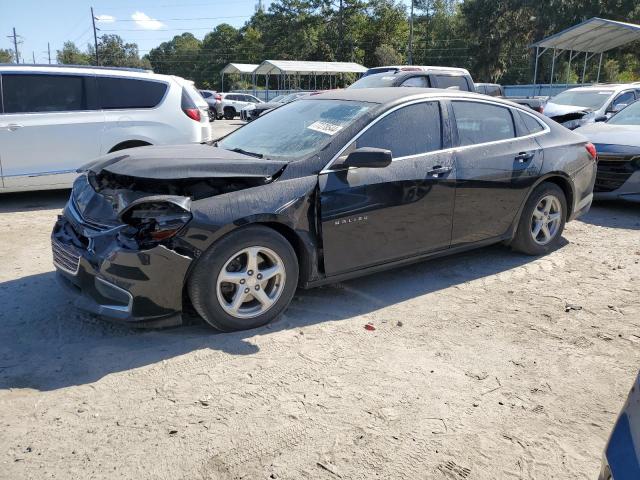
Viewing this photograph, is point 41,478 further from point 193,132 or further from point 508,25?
point 508,25

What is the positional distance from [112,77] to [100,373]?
5606 millimetres

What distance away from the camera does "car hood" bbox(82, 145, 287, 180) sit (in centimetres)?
351

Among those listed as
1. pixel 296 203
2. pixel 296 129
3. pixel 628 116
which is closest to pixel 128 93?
pixel 296 129

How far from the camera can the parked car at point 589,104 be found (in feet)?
40.6

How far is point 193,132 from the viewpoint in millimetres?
7957

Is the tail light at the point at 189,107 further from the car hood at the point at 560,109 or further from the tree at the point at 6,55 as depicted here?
the tree at the point at 6,55

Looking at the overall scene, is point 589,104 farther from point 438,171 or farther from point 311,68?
point 311,68

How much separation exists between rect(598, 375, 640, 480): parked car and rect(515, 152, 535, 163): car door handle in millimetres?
3592

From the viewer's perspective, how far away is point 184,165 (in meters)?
3.55

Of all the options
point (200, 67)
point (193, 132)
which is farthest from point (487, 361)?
point (200, 67)

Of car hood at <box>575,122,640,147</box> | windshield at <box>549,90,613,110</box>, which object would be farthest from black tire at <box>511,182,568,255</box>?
windshield at <box>549,90,613,110</box>

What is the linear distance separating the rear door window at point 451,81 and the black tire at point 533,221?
6170 mm

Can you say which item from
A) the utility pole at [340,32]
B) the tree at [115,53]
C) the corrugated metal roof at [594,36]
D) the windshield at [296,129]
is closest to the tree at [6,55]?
the tree at [115,53]

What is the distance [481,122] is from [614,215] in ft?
12.2
